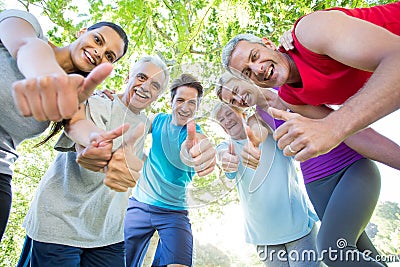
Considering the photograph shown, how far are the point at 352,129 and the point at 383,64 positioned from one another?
14 centimetres

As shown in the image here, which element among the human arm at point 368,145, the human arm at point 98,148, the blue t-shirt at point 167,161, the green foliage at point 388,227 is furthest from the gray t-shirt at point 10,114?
the green foliage at point 388,227

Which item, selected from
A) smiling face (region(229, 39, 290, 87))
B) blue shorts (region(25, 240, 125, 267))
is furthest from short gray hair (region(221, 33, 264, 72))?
blue shorts (region(25, 240, 125, 267))

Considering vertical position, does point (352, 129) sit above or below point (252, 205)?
above

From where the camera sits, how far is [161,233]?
153 centimetres

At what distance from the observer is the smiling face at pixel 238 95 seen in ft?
2.96

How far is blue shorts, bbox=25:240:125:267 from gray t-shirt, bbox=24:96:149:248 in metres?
0.02

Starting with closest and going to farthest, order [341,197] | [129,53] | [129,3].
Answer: [341,197], [129,3], [129,53]

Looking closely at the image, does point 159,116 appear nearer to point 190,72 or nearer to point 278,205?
point 190,72

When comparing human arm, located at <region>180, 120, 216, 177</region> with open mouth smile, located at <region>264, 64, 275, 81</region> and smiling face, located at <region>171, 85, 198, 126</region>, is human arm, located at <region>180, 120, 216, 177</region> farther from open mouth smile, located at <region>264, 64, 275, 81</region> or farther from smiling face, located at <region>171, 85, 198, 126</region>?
open mouth smile, located at <region>264, 64, 275, 81</region>

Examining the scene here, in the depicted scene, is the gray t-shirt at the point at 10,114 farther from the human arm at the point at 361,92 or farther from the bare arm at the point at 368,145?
the bare arm at the point at 368,145

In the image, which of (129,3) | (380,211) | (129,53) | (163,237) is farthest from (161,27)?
(380,211)

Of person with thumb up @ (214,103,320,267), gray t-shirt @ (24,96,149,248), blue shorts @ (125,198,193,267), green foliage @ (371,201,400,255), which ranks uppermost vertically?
gray t-shirt @ (24,96,149,248)

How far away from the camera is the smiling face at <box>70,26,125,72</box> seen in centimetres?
107

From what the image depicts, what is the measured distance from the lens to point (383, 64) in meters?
0.73
